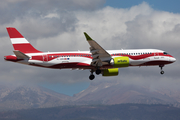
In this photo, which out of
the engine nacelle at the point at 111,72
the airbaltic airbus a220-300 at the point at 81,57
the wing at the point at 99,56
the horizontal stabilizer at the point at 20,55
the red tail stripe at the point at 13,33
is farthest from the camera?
the engine nacelle at the point at 111,72

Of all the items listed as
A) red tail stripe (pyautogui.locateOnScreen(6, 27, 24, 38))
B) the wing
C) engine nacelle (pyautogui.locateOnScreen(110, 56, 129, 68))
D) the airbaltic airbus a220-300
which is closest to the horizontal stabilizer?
the airbaltic airbus a220-300

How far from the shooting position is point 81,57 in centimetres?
6216

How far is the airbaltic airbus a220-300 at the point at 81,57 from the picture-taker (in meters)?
60.6

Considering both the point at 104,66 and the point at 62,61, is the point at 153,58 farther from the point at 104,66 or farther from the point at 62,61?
the point at 62,61

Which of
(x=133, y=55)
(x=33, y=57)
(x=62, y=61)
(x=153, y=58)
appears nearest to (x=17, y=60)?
(x=33, y=57)

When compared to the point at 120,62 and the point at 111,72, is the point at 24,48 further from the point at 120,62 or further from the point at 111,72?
the point at 120,62

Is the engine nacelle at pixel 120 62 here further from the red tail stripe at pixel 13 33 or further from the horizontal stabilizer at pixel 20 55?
the red tail stripe at pixel 13 33

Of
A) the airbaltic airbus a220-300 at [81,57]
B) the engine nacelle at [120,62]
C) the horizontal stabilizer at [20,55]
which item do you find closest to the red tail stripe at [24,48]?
the airbaltic airbus a220-300 at [81,57]

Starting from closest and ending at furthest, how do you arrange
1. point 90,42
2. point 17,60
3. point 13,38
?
point 90,42, point 17,60, point 13,38

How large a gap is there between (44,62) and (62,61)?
13.0 ft

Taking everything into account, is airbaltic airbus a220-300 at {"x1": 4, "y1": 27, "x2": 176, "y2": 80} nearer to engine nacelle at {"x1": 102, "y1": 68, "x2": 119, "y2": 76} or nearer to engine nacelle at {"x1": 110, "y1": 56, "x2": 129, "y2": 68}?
engine nacelle at {"x1": 110, "y1": 56, "x2": 129, "y2": 68}

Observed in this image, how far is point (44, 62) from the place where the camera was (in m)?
61.9

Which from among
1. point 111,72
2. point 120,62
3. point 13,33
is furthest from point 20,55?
point 111,72

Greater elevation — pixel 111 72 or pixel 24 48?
pixel 24 48
